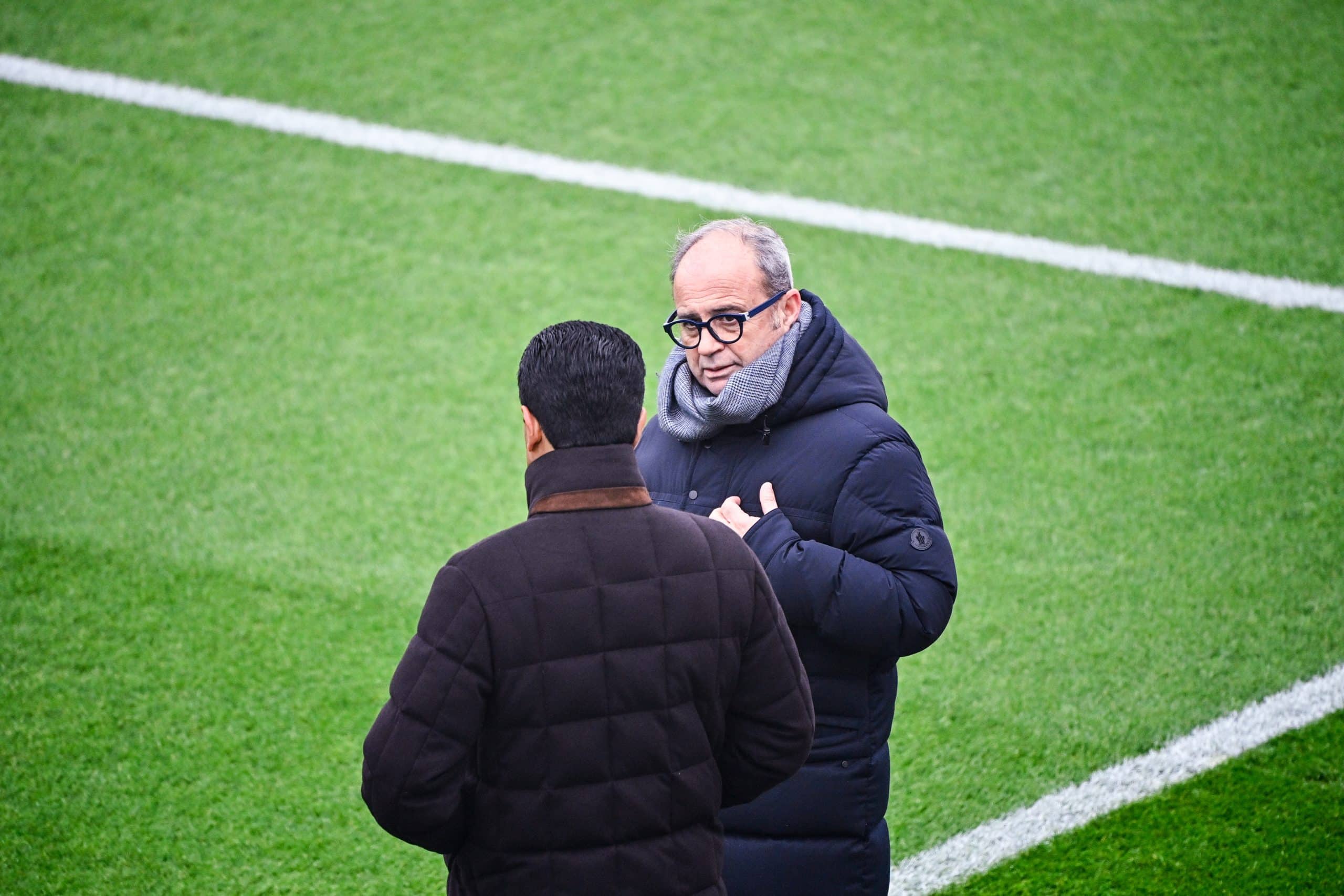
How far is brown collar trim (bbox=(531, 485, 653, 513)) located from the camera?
193 centimetres

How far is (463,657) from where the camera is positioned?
6.08 feet

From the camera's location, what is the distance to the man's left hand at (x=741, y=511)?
2.50 meters

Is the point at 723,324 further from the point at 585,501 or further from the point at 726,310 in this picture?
the point at 585,501

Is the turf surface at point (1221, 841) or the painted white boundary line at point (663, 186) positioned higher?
the painted white boundary line at point (663, 186)

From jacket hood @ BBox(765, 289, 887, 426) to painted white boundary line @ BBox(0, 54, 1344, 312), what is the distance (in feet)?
11.6

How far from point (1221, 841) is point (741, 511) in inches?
79.6

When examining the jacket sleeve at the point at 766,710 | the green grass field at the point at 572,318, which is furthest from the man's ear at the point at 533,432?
the green grass field at the point at 572,318

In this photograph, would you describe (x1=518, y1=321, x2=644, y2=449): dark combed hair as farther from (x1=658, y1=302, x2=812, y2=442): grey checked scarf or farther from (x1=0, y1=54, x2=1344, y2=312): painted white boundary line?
(x1=0, y1=54, x2=1344, y2=312): painted white boundary line

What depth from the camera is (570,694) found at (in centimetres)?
190

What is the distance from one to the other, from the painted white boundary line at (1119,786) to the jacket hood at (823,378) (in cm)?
158

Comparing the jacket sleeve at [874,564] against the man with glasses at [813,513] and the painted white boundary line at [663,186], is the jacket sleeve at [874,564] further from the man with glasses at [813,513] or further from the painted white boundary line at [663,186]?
the painted white boundary line at [663,186]

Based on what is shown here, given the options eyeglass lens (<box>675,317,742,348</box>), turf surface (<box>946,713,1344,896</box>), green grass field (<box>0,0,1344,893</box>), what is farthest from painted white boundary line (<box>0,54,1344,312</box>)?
eyeglass lens (<box>675,317,742,348</box>)

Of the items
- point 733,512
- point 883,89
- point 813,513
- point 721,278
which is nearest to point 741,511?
point 733,512

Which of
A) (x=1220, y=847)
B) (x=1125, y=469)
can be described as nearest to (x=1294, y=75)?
(x=1125, y=469)
